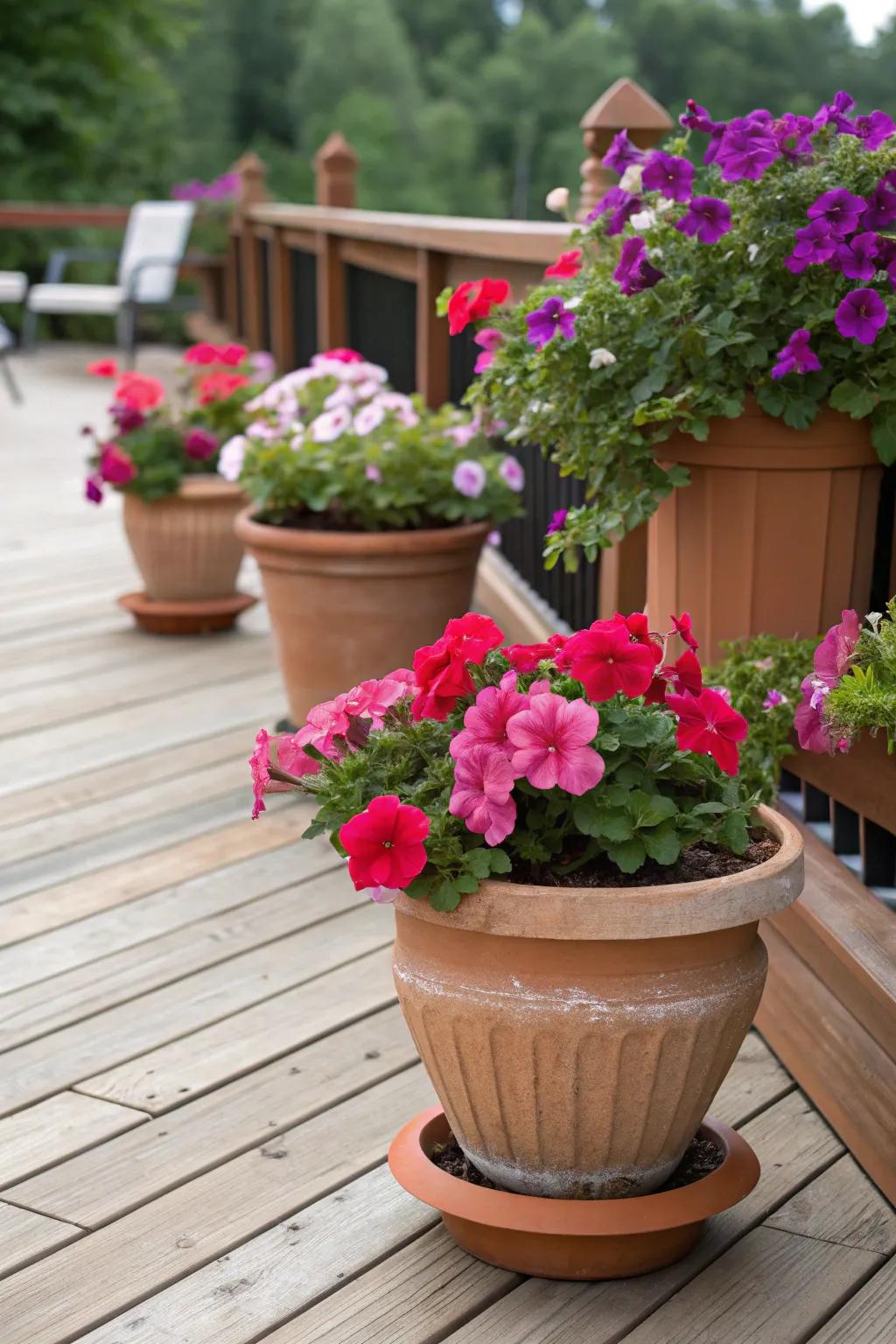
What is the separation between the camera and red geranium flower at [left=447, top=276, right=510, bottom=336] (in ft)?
7.14

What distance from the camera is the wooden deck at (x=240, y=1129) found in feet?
4.65

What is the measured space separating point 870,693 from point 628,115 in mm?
1395

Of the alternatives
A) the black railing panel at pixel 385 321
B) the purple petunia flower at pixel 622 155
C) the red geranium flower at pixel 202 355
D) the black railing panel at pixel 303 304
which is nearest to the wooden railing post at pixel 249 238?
the black railing panel at pixel 303 304

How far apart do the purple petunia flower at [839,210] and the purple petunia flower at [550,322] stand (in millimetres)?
314

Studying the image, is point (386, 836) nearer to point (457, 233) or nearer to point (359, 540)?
point (359, 540)

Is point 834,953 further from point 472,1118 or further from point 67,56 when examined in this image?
point 67,56

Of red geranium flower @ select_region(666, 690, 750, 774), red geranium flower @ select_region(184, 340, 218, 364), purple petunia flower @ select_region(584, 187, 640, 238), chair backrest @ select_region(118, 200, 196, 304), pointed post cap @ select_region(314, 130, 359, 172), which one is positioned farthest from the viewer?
chair backrest @ select_region(118, 200, 196, 304)

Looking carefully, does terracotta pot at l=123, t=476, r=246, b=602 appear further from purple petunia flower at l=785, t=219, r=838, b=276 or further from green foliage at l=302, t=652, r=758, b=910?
green foliage at l=302, t=652, r=758, b=910

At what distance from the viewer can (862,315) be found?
67.3 inches

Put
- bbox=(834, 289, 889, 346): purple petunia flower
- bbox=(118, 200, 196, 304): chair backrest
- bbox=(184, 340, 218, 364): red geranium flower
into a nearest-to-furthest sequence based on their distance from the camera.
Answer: bbox=(834, 289, 889, 346): purple petunia flower, bbox=(184, 340, 218, 364): red geranium flower, bbox=(118, 200, 196, 304): chair backrest

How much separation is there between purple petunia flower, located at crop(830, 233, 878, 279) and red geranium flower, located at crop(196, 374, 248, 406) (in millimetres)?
2364

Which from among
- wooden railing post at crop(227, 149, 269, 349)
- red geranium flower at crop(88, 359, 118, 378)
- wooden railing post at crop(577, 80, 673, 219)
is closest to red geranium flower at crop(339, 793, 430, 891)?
wooden railing post at crop(577, 80, 673, 219)

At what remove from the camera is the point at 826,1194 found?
1.59 m

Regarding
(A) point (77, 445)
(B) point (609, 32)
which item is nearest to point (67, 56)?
(A) point (77, 445)
